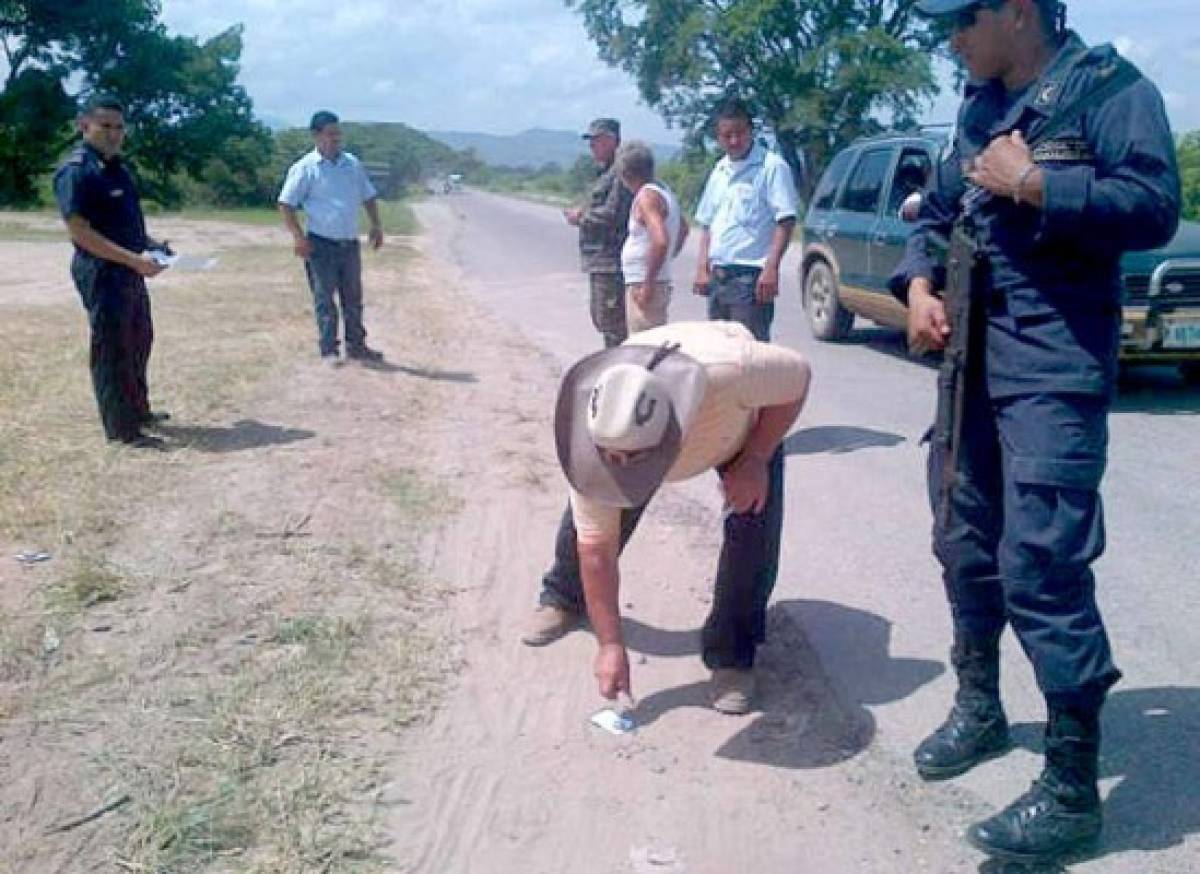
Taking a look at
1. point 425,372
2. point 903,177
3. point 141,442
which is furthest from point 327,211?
point 903,177

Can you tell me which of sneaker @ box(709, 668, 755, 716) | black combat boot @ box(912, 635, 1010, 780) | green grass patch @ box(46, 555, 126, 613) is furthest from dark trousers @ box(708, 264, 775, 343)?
black combat boot @ box(912, 635, 1010, 780)

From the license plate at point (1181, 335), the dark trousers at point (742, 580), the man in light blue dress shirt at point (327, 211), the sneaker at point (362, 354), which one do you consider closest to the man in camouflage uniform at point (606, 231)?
the man in light blue dress shirt at point (327, 211)

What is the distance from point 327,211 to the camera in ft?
32.9

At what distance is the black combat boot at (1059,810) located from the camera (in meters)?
3.12

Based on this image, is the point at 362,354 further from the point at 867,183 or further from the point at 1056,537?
the point at 1056,537

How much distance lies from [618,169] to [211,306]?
897 centimetres

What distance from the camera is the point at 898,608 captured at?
16.1 feet

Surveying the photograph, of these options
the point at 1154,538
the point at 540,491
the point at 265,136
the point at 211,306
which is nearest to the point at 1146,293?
the point at 1154,538

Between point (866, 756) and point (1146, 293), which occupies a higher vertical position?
point (1146, 293)

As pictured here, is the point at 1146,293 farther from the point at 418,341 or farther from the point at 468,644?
the point at 418,341

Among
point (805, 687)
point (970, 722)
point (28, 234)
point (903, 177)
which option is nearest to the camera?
point (970, 722)

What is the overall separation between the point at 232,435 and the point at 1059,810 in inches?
234

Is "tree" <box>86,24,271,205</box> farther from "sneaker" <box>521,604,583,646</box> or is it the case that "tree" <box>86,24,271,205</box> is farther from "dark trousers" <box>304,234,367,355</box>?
"sneaker" <box>521,604,583,646</box>

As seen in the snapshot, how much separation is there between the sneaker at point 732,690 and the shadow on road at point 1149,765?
2.59ft
